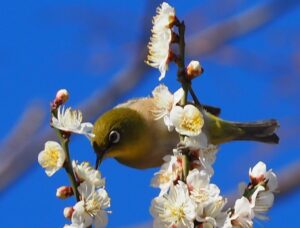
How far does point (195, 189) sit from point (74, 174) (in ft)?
0.97

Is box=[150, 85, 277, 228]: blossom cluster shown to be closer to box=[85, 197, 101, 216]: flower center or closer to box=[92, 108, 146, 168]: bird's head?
box=[85, 197, 101, 216]: flower center

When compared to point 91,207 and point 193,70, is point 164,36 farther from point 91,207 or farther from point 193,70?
point 91,207

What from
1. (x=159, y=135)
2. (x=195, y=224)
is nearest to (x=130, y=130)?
(x=159, y=135)

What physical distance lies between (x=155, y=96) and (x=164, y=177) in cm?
23

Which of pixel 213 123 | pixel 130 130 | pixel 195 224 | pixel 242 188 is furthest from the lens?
pixel 130 130

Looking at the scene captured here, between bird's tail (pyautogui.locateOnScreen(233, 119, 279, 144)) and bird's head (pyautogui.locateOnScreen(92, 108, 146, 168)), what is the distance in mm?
463

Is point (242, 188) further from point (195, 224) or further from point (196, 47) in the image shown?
point (196, 47)

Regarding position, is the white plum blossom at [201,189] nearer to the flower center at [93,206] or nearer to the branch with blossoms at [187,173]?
the branch with blossoms at [187,173]

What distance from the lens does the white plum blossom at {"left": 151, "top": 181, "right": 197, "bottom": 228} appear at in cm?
189

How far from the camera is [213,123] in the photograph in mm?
Result: 3566

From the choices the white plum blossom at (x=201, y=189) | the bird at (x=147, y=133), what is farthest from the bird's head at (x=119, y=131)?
the white plum blossom at (x=201, y=189)

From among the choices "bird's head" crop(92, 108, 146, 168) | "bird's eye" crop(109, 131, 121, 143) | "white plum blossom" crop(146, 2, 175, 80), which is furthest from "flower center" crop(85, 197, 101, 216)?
"bird's eye" crop(109, 131, 121, 143)

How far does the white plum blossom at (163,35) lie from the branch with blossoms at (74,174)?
0.83 feet

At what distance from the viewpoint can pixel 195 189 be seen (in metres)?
1.91
